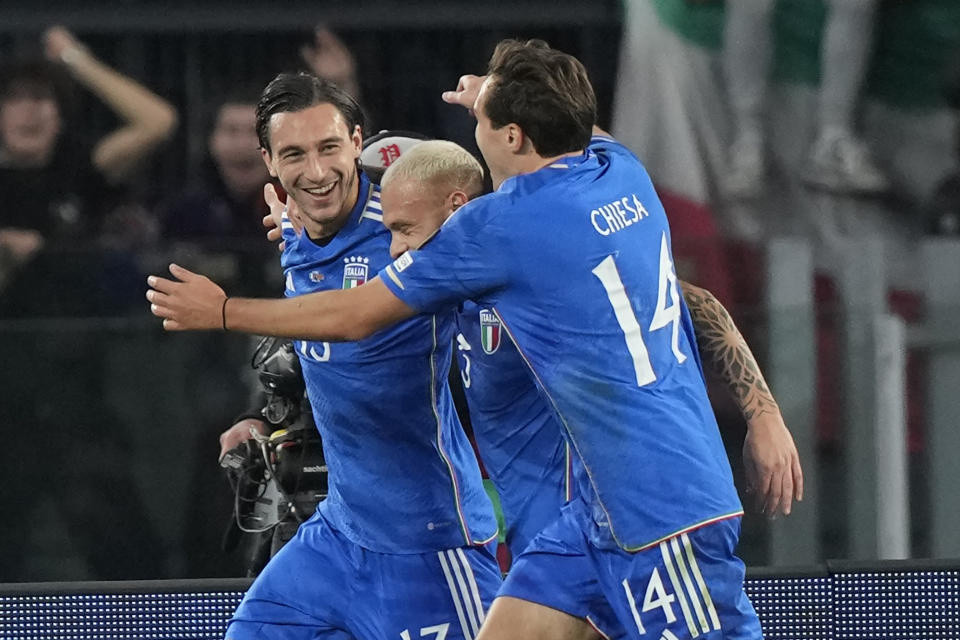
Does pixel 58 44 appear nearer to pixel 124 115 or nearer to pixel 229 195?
pixel 124 115

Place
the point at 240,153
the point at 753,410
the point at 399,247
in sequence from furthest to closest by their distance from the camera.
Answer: the point at 240,153 < the point at 753,410 < the point at 399,247

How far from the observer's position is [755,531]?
228 inches

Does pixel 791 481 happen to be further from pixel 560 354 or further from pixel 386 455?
pixel 386 455

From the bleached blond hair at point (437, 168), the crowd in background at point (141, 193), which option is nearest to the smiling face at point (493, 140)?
the bleached blond hair at point (437, 168)

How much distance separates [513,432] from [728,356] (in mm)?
703

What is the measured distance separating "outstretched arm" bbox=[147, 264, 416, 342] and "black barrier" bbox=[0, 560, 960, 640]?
155cm

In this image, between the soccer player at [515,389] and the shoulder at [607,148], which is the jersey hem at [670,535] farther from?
the shoulder at [607,148]

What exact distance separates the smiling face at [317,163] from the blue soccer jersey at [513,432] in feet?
1.51

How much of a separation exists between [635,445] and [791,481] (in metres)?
0.48

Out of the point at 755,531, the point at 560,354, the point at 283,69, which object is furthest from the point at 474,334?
the point at 283,69

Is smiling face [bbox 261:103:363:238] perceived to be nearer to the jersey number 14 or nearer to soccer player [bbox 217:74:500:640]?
soccer player [bbox 217:74:500:640]

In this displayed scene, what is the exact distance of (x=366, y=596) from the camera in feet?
12.3

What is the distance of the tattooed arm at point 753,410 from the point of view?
11.6ft

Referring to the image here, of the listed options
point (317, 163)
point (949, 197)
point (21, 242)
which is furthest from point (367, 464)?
point (949, 197)
